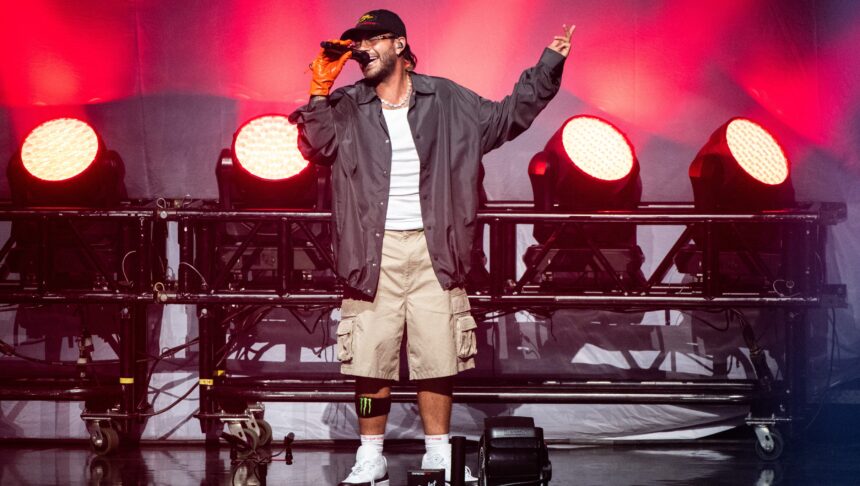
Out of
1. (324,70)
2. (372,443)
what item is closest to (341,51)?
(324,70)

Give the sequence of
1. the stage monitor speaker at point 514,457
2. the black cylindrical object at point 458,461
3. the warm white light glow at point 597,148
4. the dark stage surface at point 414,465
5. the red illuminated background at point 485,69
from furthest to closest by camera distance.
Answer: the red illuminated background at point 485,69 < the warm white light glow at point 597,148 < the dark stage surface at point 414,465 < the stage monitor speaker at point 514,457 < the black cylindrical object at point 458,461

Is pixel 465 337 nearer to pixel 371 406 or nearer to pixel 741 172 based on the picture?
pixel 371 406

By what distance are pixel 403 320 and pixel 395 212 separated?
1.35ft

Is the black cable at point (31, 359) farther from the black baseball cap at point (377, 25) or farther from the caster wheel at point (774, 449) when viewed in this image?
the caster wheel at point (774, 449)

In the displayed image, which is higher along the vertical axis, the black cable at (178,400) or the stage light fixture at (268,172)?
the stage light fixture at (268,172)

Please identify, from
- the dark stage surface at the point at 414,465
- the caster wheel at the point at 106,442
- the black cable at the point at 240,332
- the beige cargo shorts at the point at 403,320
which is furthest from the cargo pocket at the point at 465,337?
the caster wheel at the point at 106,442

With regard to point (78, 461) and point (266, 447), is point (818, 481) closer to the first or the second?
point (266, 447)

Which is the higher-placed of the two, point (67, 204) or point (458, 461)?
point (67, 204)

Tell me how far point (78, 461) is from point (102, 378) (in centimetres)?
63

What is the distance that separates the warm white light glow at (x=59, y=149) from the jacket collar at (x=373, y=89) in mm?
1814

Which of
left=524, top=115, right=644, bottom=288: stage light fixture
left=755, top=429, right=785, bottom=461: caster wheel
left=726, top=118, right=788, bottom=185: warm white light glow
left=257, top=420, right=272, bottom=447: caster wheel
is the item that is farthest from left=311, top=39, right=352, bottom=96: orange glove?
left=755, top=429, right=785, bottom=461: caster wheel

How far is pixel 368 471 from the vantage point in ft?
11.9

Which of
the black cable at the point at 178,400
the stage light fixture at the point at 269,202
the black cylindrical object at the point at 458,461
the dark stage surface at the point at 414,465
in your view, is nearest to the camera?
the black cylindrical object at the point at 458,461

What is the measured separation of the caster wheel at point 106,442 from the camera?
483 cm
